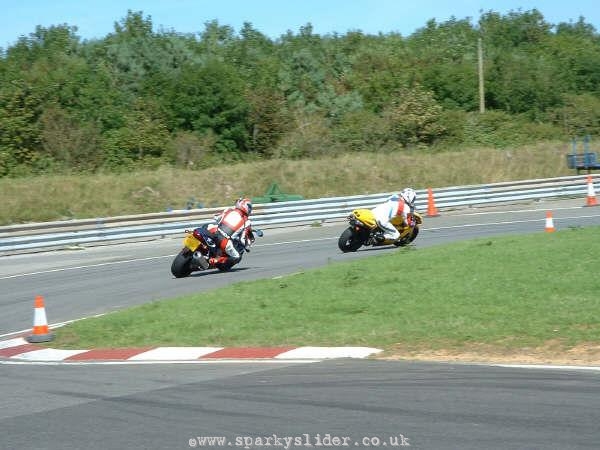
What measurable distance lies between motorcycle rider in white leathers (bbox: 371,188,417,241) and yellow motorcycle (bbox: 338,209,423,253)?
0.09 meters

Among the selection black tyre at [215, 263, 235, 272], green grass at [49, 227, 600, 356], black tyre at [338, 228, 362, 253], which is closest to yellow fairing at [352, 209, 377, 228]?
black tyre at [338, 228, 362, 253]

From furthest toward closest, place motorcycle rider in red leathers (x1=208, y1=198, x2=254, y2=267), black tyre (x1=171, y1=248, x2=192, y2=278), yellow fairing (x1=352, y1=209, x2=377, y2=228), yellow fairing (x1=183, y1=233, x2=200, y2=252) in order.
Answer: yellow fairing (x1=352, y1=209, x2=377, y2=228) < black tyre (x1=171, y1=248, x2=192, y2=278) < motorcycle rider in red leathers (x1=208, y1=198, x2=254, y2=267) < yellow fairing (x1=183, y1=233, x2=200, y2=252)

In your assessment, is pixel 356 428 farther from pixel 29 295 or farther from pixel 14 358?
pixel 29 295

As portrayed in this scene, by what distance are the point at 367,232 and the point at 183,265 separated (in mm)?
4299

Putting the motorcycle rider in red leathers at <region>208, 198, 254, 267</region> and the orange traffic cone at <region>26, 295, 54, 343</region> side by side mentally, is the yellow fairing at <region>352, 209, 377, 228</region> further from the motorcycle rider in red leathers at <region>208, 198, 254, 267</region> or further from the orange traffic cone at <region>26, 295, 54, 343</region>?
the orange traffic cone at <region>26, 295, 54, 343</region>

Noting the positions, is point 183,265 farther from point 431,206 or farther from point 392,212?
point 431,206

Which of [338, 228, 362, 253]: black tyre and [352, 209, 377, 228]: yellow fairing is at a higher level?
[352, 209, 377, 228]: yellow fairing

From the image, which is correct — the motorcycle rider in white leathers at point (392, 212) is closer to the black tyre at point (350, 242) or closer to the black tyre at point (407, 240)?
the black tyre at point (407, 240)

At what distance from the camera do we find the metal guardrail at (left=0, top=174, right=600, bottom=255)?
88.8ft

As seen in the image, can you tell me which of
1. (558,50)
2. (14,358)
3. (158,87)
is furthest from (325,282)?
(558,50)

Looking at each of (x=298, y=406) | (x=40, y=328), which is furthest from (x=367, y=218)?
(x=298, y=406)

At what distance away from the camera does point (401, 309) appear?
39.7 ft

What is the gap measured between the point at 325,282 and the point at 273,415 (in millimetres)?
7127

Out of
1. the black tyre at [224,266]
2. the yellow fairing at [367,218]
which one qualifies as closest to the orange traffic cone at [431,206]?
the yellow fairing at [367,218]
